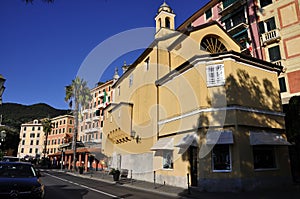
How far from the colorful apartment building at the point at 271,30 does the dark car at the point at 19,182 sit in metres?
17.6

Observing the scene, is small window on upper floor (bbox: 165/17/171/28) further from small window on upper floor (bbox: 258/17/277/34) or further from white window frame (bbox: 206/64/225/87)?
white window frame (bbox: 206/64/225/87)

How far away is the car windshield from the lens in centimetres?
807

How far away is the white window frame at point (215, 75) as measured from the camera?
15.0 m

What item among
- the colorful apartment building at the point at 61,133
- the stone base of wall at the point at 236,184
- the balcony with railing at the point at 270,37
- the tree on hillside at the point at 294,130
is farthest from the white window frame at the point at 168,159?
the colorful apartment building at the point at 61,133

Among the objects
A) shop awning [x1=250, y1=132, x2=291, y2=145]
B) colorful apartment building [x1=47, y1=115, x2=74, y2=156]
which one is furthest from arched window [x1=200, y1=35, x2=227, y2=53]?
colorful apartment building [x1=47, y1=115, x2=74, y2=156]

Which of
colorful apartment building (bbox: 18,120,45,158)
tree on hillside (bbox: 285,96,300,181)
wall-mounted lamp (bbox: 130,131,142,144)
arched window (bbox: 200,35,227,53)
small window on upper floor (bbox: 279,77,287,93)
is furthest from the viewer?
colorful apartment building (bbox: 18,120,45,158)

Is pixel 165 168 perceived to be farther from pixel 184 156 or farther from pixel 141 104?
pixel 141 104

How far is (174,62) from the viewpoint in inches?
834

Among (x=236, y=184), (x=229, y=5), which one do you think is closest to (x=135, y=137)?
(x=236, y=184)

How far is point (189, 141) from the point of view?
14.9 metres

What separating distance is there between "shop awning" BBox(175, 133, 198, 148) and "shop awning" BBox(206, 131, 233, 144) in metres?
0.92

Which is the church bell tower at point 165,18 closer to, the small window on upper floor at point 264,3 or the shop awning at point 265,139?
the small window on upper floor at point 264,3

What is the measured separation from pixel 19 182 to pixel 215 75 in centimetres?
1251

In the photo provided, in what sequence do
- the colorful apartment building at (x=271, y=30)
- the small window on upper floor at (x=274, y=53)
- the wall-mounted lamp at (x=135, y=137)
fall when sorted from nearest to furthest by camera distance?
the wall-mounted lamp at (x=135, y=137), the colorful apartment building at (x=271, y=30), the small window on upper floor at (x=274, y=53)
